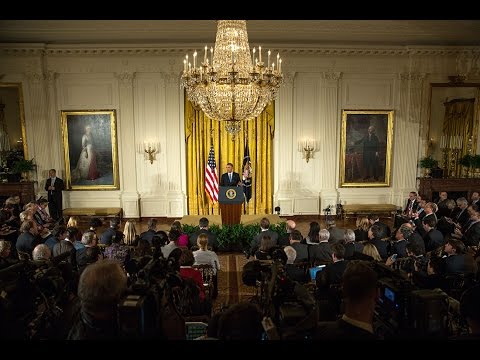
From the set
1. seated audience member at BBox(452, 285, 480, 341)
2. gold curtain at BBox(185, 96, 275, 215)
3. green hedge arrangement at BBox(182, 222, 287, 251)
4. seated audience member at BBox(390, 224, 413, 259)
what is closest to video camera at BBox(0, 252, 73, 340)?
seated audience member at BBox(452, 285, 480, 341)

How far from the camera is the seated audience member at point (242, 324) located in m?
2.23

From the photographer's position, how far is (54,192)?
38.6ft

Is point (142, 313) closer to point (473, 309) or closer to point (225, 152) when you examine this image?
point (473, 309)

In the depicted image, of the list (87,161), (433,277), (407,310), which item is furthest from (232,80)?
(87,161)

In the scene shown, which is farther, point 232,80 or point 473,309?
point 232,80

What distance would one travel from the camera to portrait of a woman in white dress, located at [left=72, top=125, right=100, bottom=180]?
489 inches

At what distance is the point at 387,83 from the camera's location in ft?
41.5

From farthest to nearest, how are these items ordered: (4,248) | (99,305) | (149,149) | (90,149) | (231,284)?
(90,149) < (149,149) < (231,284) < (4,248) < (99,305)

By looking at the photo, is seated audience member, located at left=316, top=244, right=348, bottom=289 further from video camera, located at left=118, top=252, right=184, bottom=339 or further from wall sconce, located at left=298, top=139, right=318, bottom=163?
wall sconce, located at left=298, top=139, right=318, bottom=163

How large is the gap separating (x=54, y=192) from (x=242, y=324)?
10982 millimetres

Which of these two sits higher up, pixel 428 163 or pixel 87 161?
pixel 87 161

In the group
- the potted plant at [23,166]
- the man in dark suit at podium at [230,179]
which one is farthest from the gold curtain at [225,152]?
the potted plant at [23,166]
